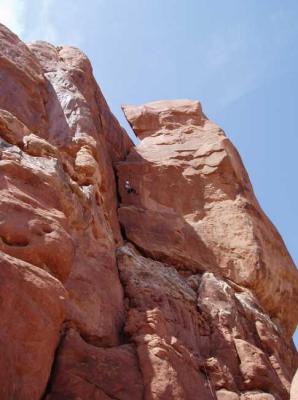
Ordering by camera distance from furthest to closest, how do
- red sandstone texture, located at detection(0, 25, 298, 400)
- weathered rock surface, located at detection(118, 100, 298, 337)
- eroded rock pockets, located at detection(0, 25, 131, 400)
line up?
weathered rock surface, located at detection(118, 100, 298, 337)
red sandstone texture, located at detection(0, 25, 298, 400)
eroded rock pockets, located at detection(0, 25, 131, 400)

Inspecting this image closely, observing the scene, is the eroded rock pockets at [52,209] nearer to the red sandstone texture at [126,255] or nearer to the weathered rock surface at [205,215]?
the red sandstone texture at [126,255]

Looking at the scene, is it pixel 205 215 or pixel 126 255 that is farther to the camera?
pixel 205 215

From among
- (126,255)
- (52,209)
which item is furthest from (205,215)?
(52,209)

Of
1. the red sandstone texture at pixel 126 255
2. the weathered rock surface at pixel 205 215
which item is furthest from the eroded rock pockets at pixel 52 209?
the weathered rock surface at pixel 205 215

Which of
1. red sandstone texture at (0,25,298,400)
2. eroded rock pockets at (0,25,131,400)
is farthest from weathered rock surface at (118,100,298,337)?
eroded rock pockets at (0,25,131,400)

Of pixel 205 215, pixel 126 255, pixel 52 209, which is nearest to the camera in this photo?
pixel 52 209

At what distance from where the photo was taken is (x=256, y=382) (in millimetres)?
12617

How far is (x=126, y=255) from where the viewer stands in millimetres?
14305

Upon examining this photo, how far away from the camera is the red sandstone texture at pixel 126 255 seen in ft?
30.5

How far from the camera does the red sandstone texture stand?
9.28 m

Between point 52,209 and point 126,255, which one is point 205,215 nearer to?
point 126,255

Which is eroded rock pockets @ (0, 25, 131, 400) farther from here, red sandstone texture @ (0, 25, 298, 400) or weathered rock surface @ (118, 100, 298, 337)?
weathered rock surface @ (118, 100, 298, 337)

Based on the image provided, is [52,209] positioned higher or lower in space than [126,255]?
lower

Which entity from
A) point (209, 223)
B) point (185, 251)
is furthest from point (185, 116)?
point (185, 251)
